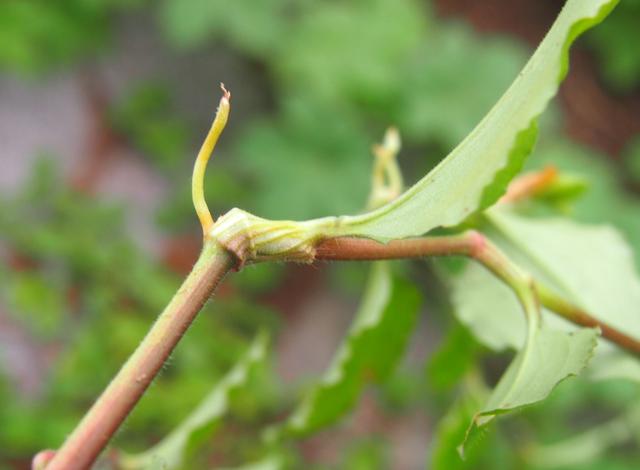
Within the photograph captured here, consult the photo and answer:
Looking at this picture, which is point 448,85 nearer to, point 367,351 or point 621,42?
point 621,42

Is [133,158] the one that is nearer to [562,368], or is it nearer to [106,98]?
[106,98]

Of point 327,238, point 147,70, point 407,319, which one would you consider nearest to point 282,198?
point 147,70

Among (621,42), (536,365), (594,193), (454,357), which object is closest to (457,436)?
(536,365)

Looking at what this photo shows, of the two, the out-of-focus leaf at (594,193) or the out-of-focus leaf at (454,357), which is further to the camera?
the out-of-focus leaf at (594,193)

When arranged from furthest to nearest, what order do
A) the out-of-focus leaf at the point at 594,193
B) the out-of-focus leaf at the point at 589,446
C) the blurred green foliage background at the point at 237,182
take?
the out-of-focus leaf at the point at 594,193
the blurred green foliage background at the point at 237,182
the out-of-focus leaf at the point at 589,446

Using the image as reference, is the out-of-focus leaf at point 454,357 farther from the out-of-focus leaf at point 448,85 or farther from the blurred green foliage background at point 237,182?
the out-of-focus leaf at point 448,85

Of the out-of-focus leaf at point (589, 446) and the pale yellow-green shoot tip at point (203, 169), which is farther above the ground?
the out-of-focus leaf at point (589, 446)

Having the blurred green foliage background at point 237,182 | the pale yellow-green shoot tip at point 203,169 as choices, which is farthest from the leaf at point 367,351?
the blurred green foliage background at point 237,182
